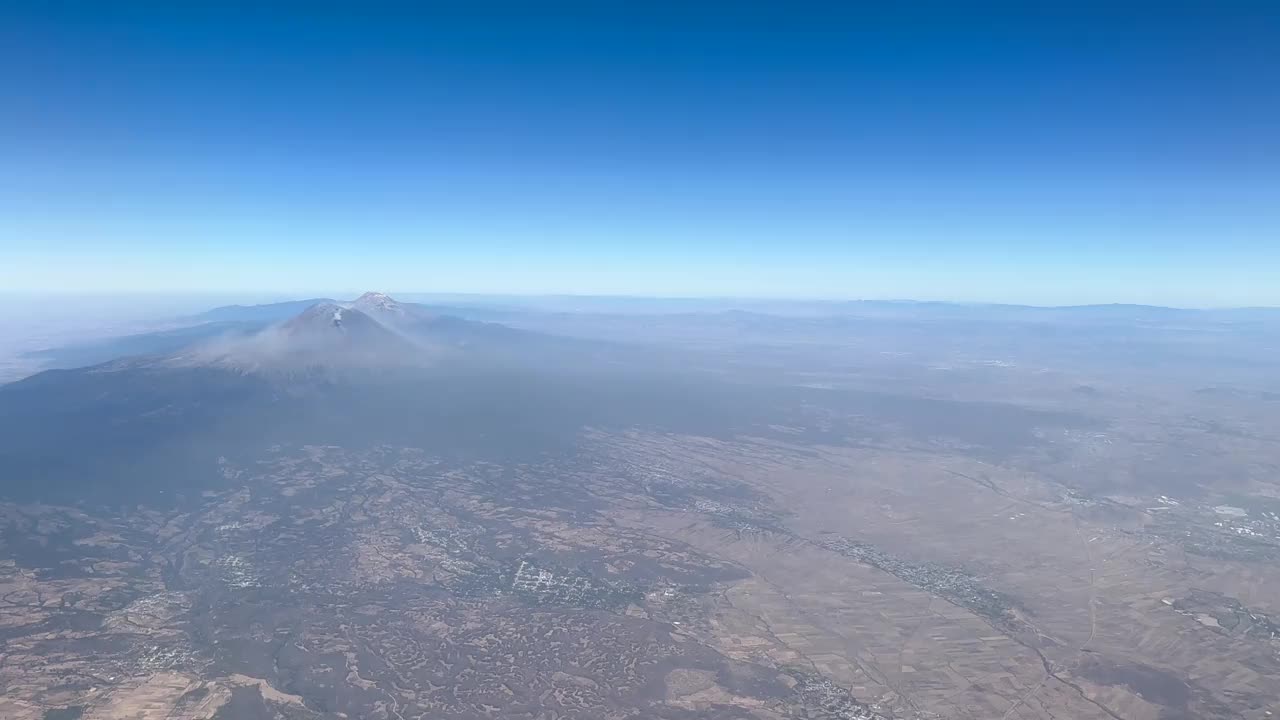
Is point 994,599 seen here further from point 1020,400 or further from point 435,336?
point 435,336

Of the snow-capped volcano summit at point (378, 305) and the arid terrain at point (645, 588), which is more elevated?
the snow-capped volcano summit at point (378, 305)

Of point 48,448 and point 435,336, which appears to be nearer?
point 48,448

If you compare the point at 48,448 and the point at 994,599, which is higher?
the point at 48,448

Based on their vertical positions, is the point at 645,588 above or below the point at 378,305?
below

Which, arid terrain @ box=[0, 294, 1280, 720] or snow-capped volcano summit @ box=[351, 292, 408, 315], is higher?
snow-capped volcano summit @ box=[351, 292, 408, 315]

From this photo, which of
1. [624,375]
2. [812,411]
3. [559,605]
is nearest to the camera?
[559,605]

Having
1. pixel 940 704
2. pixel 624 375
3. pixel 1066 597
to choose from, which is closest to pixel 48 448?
pixel 940 704

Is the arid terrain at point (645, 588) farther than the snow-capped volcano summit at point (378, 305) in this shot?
No

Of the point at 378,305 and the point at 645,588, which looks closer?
the point at 645,588

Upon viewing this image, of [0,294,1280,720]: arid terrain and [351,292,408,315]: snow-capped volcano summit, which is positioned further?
[351,292,408,315]: snow-capped volcano summit

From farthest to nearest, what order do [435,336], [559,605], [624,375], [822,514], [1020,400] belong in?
[435,336] → [624,375] → [1020,400] → [822,514] → [559,605]
